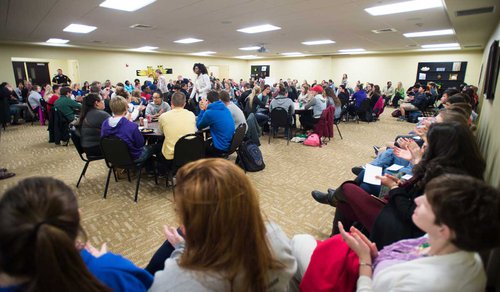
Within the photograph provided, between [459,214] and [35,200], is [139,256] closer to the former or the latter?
[35,200]

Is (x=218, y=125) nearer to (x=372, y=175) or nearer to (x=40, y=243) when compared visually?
(x=372, y=175)

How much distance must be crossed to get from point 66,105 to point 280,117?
4.67 metres

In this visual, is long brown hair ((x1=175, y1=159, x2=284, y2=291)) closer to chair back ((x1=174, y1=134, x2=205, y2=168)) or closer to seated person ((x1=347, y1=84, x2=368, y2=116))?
chair back ((x1=174, y1=134, x2=205, y2=168))

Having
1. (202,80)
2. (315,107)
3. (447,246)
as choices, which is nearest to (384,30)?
(315,107)

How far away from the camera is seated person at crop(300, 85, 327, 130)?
616 cm

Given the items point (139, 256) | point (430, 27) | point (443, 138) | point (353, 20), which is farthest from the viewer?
point (430, 27)

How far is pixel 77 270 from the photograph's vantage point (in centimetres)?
72

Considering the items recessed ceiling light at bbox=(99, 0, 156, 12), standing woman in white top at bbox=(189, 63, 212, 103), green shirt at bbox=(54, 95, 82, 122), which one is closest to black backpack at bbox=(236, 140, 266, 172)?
standing woman in white top at bbox=(189, 63, 212, 103)

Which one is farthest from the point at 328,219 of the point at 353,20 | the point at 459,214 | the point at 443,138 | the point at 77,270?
the point at 353,20

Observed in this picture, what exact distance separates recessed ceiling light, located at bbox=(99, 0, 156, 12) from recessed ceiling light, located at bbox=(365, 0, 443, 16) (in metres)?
4.16

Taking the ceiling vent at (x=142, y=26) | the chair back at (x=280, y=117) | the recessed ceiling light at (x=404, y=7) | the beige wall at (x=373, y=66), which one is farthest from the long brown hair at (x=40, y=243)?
the beige wall at (x=373, y=66)

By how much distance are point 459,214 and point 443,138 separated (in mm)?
954

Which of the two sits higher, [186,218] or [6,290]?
[186,218]

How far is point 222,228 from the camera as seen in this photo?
2.80 feet
